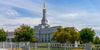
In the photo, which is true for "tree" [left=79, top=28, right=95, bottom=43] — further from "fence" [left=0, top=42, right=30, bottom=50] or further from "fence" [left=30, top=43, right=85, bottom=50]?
"fence" [left=0, top=42, right=30, bottom=50]

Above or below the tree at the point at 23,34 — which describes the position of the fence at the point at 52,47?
below

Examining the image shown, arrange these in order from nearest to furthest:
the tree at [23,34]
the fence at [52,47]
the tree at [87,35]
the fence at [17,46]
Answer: the fence at [52,47] < the fence at [17,46] < the tree at [23,34] < the tree at [87,35]

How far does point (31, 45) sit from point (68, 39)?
56.8ft

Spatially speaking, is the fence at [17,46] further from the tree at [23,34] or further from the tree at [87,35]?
the tree at [87,35]

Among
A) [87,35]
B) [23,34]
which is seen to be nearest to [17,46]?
[23,34]

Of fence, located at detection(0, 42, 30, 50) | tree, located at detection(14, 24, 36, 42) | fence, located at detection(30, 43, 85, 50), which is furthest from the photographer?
tree, located at detection(14, 24, 36, 42)

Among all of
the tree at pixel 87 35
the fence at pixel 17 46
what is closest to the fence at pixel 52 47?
the fence at pixel 17 46

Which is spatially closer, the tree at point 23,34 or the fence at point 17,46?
the fence at point 17,46

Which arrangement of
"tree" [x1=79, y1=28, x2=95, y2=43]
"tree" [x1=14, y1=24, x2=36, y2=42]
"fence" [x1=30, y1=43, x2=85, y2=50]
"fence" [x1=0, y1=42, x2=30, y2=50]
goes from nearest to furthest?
"fence" [x1=30, y1=43, x2=85, y2=50] < "fence" [x1=0, y1=42, x2=30, y2=50] < "tree" [x1=14, y1=24, x2=36, y2=42] < "tree" [x1=79, y1=28, x2=95, y2=43]

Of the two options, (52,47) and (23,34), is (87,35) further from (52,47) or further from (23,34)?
(52,47)

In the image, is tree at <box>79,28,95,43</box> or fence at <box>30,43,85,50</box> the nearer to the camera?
fence at <box>30,43,85,50</box>

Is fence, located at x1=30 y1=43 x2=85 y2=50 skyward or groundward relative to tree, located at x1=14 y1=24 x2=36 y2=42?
groundward

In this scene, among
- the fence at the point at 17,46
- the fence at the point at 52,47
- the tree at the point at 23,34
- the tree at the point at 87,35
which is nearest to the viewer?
the fence at the point at 52,47

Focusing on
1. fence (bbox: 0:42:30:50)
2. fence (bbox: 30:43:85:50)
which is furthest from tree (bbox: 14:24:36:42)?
fence (bbox: 0:42:30:50)
